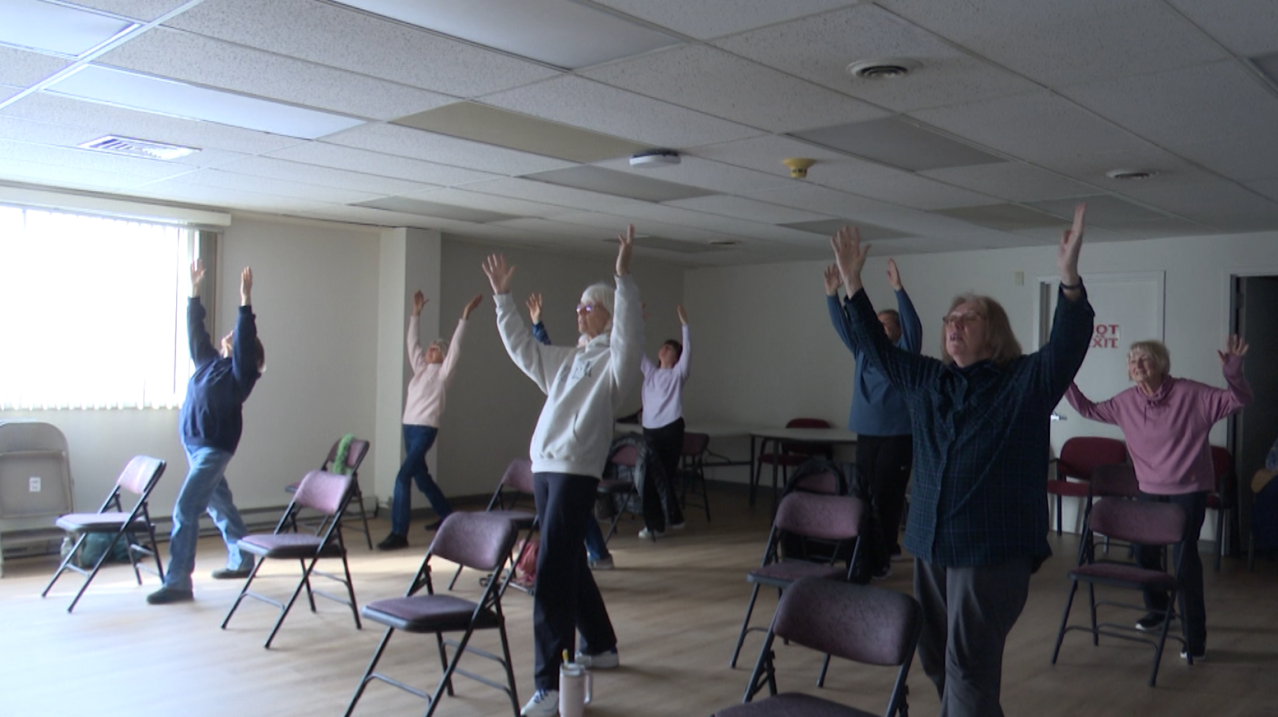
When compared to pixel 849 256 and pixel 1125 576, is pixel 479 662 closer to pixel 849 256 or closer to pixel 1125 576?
pixel 849 256

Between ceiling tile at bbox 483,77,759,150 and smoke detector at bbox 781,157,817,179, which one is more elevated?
ceiling tile at bbox 483,77,759,150

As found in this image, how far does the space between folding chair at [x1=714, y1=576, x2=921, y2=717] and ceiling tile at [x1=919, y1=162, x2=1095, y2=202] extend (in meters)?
3.18

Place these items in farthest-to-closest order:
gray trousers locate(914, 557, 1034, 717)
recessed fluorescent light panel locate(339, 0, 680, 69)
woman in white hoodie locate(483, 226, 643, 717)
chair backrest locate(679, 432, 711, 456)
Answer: chair backrest locate(679, 432, 711, 456)
woman in white hoodie locate(483, 226, 643, 717)
recessed fluorescent light panel locate(339, 0, 680, 69)
gray trousers locate(914, 557, 1034, 717)

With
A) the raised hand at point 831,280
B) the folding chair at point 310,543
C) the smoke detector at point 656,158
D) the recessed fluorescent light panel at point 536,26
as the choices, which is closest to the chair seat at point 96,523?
the folding chair at point 310,543

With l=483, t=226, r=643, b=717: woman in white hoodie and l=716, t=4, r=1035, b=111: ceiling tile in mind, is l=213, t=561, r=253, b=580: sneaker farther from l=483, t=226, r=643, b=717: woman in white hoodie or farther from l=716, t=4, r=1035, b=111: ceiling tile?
l=716, t=4, r=1035, b=111: ceiling tile

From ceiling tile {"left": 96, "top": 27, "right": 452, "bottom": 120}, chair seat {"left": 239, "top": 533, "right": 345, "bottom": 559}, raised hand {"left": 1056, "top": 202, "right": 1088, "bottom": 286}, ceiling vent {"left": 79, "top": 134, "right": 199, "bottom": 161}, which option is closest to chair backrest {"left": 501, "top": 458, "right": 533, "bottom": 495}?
chair seat {"left": 239, "top": 533, "right": 345, "bottom": 559}

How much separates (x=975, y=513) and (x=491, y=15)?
2109 mm

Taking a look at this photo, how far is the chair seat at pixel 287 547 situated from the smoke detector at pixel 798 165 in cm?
306

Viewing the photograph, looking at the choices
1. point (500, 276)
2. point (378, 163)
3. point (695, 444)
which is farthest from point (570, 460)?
point (695, 444)

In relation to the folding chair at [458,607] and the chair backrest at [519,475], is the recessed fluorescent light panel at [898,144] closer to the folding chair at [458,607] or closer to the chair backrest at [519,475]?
the folding chair at [458,607]

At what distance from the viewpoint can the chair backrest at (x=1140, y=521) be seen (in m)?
4.84

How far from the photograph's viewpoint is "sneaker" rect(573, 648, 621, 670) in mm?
4535

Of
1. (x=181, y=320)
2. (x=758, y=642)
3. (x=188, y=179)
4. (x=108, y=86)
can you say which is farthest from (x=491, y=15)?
(x=181, y=320)

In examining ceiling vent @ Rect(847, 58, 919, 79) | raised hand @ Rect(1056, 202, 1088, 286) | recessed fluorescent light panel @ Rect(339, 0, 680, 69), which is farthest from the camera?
ceiling vent @ Rect(847, 58, 919, 79)
